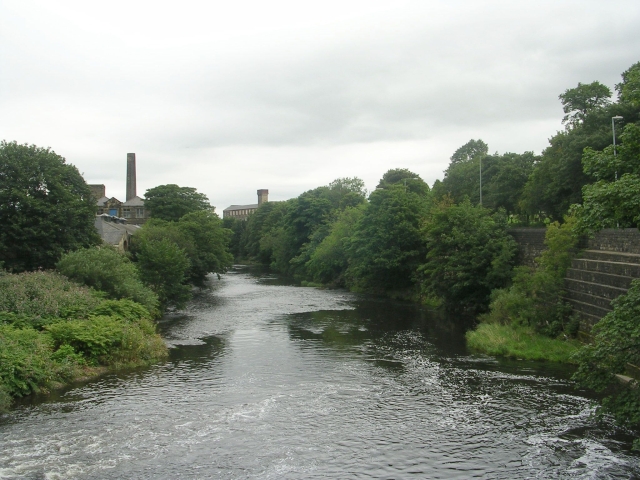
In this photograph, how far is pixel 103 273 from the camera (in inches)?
1286

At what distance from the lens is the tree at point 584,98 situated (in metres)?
46.2

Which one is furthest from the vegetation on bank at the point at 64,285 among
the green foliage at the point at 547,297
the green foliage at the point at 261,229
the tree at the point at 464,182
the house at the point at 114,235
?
the green foliage at the point at 261,229

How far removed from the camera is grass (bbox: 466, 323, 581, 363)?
25.9 metres

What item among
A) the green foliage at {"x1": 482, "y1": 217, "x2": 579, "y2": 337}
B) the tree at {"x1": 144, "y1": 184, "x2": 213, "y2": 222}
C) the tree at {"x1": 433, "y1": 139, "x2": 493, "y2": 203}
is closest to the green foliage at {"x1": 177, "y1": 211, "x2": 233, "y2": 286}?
the tree at {"x1": 144, "y1": 184, "x2": 213, "y2": 222}

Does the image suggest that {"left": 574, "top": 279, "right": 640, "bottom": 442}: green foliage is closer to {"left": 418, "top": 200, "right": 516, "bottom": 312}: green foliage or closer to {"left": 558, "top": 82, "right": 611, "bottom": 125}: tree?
{"left": 418, "top": 200, "right": 516, "bottom": 312}: green foliage

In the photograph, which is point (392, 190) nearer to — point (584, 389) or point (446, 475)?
point (584, 389)

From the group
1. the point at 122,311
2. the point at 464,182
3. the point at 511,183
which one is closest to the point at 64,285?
the point at 122,311

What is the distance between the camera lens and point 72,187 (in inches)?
1555

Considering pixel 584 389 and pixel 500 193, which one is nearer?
pixel 584 389

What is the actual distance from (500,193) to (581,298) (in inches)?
1217

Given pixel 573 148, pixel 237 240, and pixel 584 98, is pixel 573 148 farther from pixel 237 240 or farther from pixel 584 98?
pixel 237 240

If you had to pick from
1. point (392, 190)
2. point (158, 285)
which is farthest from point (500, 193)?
point (158, 285)

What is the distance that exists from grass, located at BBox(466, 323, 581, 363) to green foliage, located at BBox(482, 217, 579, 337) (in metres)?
0.80

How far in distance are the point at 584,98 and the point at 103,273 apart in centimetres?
3871
